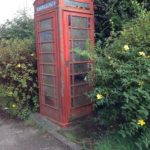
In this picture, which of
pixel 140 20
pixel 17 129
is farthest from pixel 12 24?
pixel 140 20

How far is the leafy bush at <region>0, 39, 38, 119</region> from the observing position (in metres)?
6.01

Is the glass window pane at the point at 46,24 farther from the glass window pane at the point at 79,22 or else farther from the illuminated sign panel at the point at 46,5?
the glass window pane at the point at 79,22

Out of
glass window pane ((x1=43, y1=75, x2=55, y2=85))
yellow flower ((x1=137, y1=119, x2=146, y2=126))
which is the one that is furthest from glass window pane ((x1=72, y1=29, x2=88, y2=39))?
yellow flower ((x1=137, y1=119, x2=146, y2=126))

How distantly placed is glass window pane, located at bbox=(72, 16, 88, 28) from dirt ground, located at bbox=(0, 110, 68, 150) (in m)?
2.17

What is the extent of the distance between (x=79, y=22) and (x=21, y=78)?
1.82 m

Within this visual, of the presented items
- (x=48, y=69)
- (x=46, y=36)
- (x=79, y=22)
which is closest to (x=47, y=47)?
(x=46, y=36)

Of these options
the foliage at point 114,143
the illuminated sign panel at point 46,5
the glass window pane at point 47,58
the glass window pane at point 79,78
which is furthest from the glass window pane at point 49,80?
the foliage at point 114,143

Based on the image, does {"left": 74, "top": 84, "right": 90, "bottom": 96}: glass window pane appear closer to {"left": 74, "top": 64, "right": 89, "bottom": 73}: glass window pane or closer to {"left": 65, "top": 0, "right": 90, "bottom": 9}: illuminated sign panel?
{"left": 74, "top": 64, "right": 89, "bottom": 73}: glass window pane

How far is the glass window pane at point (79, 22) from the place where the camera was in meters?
5.16

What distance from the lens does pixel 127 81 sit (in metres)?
3.46

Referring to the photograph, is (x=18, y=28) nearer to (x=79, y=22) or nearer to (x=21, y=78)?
(x=21, y=78)

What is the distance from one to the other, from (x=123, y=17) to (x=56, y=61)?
5.40ft

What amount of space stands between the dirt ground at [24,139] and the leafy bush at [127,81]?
107 centimetres

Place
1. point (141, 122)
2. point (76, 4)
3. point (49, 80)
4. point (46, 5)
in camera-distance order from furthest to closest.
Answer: point (49, 80), point (46, 5), point (76, 4), point (141, 122)
